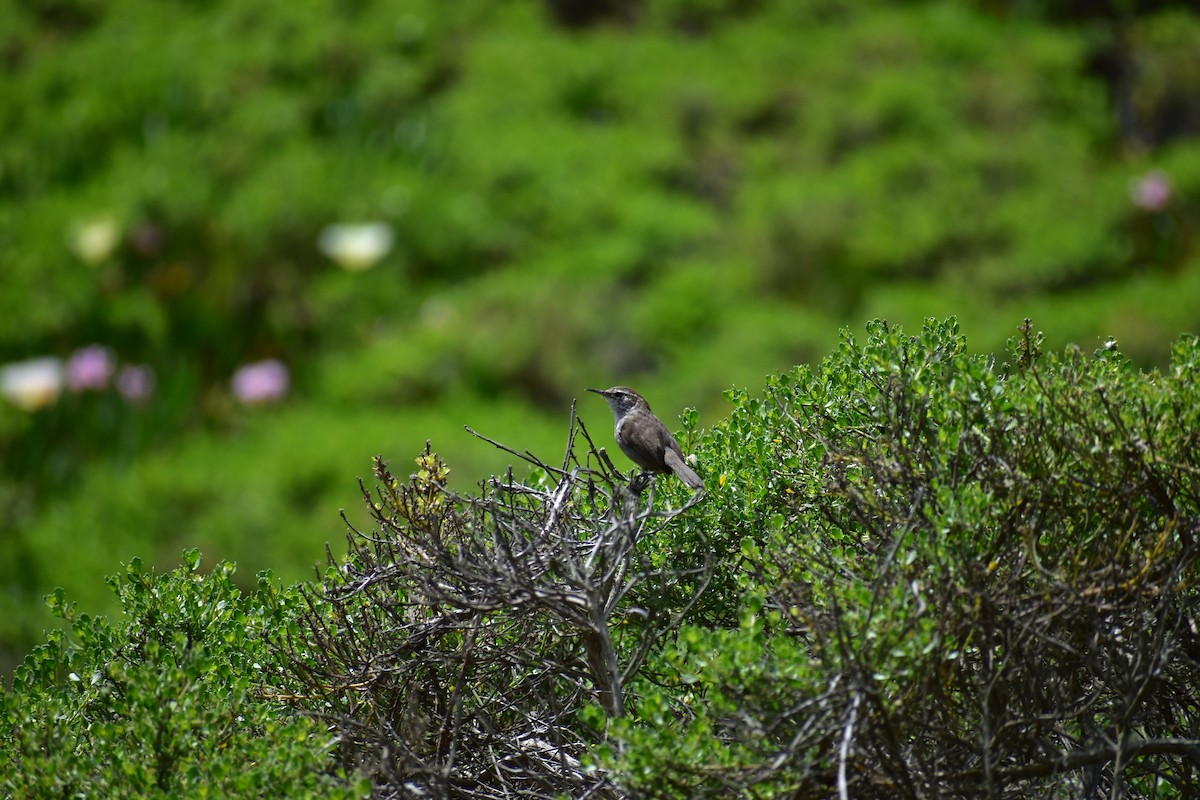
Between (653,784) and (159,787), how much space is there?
1.02 m

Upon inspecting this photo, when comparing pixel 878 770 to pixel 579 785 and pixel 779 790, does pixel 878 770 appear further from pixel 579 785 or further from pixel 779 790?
pixel 579 785

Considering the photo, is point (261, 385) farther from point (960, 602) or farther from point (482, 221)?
point (960, 602)

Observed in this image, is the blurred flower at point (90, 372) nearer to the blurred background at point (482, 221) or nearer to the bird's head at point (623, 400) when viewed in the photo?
the blurred background at point (482, 221)

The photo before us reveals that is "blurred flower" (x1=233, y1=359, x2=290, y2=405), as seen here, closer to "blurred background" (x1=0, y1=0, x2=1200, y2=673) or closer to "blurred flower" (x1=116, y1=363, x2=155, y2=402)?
"blurred background" (x1=0, y1=0, x2=1200, y2=673)

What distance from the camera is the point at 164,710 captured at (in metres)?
2.28

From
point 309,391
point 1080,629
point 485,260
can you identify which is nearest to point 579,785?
point 1080,629

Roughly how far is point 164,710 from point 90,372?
20.0ft

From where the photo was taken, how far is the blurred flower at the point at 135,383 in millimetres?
7758

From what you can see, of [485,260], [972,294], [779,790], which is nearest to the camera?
[779,790]

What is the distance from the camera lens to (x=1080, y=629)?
7.78 feet

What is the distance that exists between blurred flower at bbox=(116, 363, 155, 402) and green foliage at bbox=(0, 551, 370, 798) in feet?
17.5

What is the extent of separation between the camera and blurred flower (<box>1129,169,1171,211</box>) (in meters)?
8.03

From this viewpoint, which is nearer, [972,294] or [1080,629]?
[1080,629]

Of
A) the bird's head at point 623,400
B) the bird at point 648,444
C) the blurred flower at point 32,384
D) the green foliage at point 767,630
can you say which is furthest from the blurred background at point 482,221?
the green foliage at point 767,630
